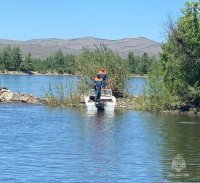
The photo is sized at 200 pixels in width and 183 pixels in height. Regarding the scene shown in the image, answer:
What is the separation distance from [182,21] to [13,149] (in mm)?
22482

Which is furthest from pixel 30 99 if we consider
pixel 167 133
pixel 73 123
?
pixel 167 133

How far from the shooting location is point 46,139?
97.0 feet

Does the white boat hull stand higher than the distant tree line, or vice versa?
the distant tree line

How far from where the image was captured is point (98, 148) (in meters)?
26.4

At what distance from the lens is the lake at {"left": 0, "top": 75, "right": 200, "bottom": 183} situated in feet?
67.1

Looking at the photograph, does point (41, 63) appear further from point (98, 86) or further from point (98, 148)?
point (98, 148)

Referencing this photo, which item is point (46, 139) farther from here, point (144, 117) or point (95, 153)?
point (144, 117)

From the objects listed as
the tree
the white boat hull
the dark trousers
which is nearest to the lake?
the white boat hull

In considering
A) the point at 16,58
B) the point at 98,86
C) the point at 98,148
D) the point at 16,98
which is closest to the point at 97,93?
Answer: the point at 98,86

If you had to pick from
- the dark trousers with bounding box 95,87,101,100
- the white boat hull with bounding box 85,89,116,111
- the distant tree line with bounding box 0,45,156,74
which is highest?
the distant tree line with bounding box 0,45,156,74

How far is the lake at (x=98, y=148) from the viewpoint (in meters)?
20.4

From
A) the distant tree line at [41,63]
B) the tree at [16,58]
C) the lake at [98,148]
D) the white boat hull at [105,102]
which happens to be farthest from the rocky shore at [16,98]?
the tree at [16,58]

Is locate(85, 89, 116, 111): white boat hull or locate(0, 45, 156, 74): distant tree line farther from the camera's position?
locate(0, 45, 156, 74): distant tree line

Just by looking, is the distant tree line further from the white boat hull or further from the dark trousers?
the dark trousers
